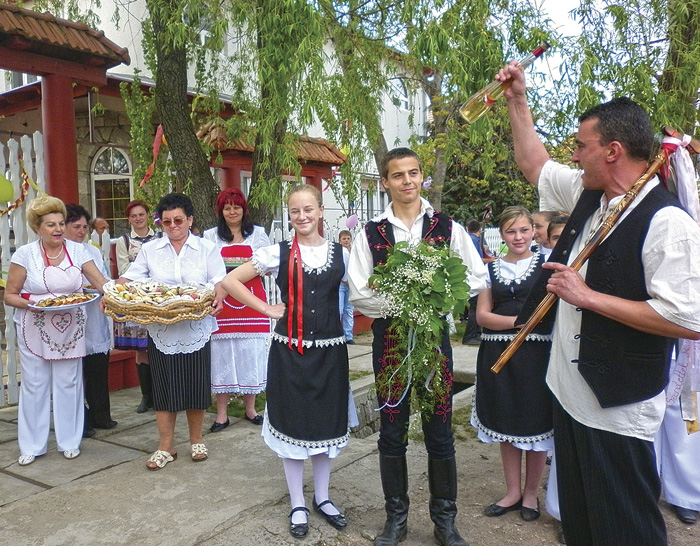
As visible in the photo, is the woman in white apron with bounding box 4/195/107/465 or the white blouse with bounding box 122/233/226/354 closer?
the white blouse with bounding box 122/233/226/354

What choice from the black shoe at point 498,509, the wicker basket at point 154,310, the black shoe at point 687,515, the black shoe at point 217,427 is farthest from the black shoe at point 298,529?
the black shoe at point 687,515

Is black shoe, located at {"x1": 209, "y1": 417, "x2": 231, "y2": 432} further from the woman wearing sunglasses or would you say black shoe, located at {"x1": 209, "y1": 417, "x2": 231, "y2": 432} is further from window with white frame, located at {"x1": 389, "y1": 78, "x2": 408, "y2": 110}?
window with white frame, located at {"x1": 389, "y1": 78, "x2": 408, "y2": 110}

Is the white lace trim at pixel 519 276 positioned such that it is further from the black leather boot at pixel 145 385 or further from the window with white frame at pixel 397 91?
the window with white frame at pixel 397 91

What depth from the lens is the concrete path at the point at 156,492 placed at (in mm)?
3234

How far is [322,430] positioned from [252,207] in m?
3.50

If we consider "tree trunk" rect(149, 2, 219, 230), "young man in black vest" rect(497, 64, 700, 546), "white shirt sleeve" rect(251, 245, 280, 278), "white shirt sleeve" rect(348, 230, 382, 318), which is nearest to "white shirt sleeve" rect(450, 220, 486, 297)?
"white shirt sleeve" rect(348, 230, 382, 318)

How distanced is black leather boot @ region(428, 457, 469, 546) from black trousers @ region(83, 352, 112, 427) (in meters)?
3.22

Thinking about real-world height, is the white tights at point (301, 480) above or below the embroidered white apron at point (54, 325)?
below

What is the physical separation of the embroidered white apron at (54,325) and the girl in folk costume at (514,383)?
300cm

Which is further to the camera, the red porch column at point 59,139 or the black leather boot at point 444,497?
the red porch column at point 59,139

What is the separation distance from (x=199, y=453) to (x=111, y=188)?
9.65 meters

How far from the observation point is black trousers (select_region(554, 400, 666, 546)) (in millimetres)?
2035

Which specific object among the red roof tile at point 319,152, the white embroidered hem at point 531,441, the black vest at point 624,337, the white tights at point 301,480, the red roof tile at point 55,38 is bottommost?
the white tights at point 301,480

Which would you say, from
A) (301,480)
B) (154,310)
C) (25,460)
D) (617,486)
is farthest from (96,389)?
(617,486)
